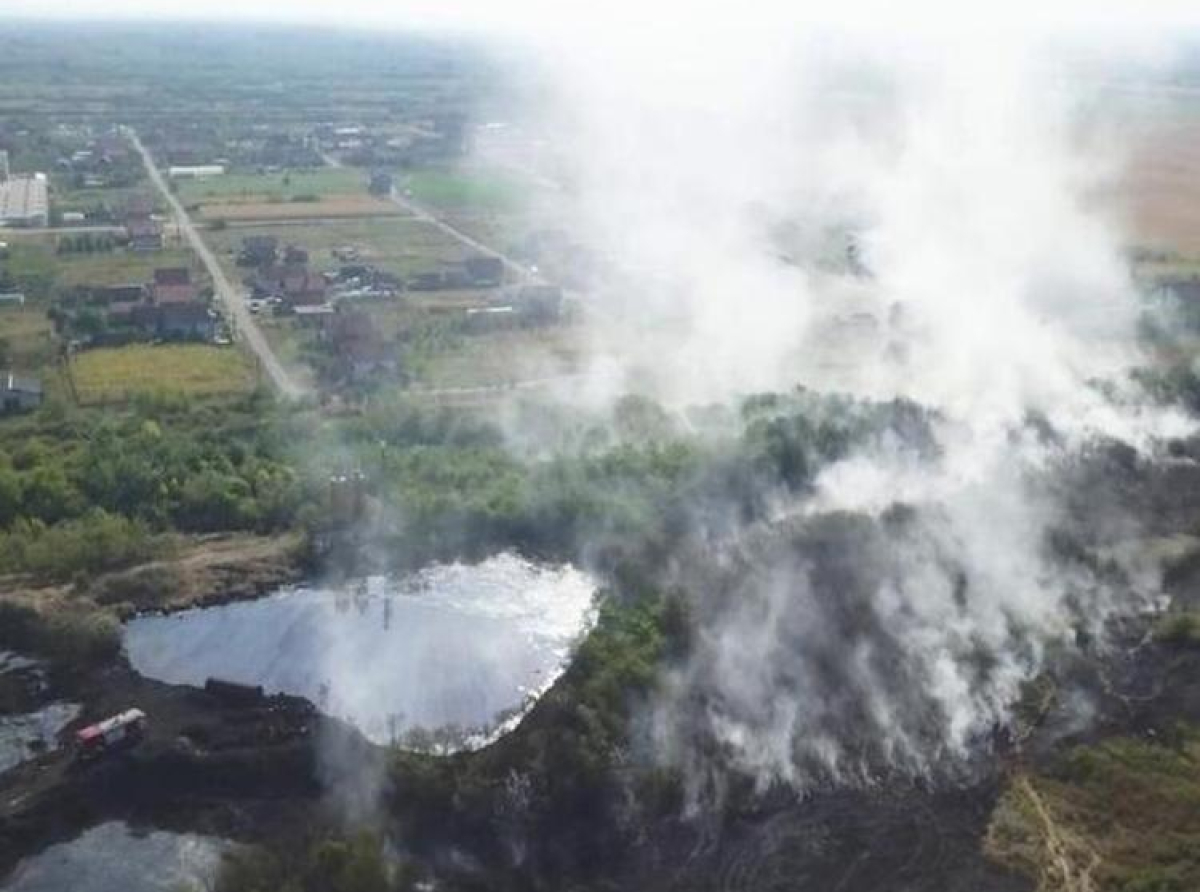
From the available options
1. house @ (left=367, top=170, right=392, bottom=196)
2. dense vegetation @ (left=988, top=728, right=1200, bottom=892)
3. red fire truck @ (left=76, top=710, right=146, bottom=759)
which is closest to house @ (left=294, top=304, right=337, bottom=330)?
red fire truck @ (left=76, top=710, right=146, bottom=759)

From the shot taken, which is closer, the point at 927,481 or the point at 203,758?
the point at 203,758

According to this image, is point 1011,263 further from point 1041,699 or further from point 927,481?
point 1041,699

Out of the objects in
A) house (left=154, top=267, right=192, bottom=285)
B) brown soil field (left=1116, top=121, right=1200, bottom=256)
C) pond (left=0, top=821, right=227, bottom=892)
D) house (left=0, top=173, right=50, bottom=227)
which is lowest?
pond (left=0, top=821, right=227, bottom=892)

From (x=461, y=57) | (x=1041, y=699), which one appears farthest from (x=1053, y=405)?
(x=461, y=57)

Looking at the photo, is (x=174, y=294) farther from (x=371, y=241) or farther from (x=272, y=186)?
(x=272, y=186)

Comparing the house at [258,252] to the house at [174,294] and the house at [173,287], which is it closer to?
the house at [173,287]

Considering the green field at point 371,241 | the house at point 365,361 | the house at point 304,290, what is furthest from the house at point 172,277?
the house at point 365,361

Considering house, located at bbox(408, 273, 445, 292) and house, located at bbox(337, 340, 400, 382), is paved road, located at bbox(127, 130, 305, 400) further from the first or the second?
house, located at bbox(408, 273, 445, 292)

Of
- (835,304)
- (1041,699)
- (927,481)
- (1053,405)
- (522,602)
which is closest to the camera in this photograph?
(1041,699)
